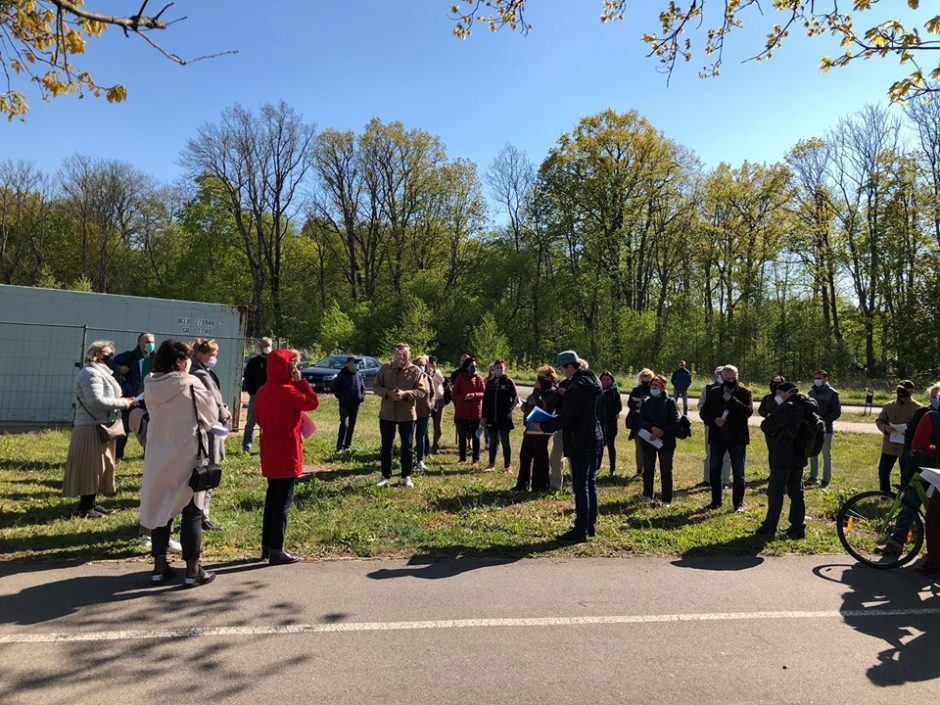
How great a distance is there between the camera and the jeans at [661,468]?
8.23 meters

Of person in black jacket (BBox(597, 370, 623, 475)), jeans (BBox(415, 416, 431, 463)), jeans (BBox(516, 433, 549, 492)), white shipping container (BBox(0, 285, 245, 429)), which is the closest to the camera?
jeans (BBox(516, 433, 549, 492))

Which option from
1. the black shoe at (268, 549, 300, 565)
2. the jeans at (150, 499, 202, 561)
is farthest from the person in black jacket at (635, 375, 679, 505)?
the jeans at (150, 499, 202, 561)

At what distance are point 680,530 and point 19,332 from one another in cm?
1299

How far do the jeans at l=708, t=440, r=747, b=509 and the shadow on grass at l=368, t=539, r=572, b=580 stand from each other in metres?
2.95

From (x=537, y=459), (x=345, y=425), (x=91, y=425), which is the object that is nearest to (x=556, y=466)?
(x=537, y=459)

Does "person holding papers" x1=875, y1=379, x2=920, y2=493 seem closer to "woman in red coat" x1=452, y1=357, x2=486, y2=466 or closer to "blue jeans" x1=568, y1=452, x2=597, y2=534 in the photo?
"blue jeans" x1=568, y1=452, x2=597, y2=534

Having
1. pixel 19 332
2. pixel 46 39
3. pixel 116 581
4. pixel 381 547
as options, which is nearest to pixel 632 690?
pixel 381 547

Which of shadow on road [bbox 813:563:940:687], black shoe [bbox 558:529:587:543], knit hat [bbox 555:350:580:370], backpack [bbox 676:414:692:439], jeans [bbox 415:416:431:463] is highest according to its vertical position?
knit hat [bbox 555:350:580:370]

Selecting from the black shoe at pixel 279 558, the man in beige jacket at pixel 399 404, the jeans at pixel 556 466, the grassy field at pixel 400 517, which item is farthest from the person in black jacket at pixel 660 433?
the black shoe at pixel 279 558

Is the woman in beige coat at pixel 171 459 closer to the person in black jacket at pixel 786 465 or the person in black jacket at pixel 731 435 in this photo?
the person in black jacket at pixel 786 465

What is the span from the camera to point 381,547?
5898 mm

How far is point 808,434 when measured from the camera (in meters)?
6.80

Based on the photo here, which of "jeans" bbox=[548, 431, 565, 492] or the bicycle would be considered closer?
the bicycle

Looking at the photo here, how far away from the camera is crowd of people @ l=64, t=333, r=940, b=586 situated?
490 centimetres
